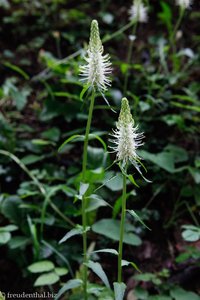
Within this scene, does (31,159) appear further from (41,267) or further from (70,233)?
(70,233)

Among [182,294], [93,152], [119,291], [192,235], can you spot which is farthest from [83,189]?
[93,152]

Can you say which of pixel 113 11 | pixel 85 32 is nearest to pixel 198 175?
pixel 85 32

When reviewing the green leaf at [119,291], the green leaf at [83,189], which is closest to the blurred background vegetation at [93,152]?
the green leaf at [83,189]

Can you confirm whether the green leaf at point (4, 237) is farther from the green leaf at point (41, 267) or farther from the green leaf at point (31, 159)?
the green leaf at point (31, 159)

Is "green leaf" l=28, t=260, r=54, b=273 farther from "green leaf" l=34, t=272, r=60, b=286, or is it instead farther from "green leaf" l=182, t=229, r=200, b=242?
"green leaf" l=182, t=229, r=200, b=242

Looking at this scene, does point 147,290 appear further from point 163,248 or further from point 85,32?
point 85,32
